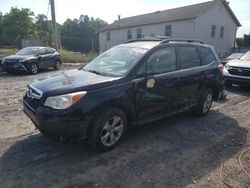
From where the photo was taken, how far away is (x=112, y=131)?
4137 mm

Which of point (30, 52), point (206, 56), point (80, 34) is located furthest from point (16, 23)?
point (206, 56)

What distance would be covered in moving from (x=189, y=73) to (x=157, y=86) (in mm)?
1108

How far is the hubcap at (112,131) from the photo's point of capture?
403cm

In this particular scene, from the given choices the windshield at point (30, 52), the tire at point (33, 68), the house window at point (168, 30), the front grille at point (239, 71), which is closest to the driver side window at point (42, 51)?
the windshield at point (30, 52)

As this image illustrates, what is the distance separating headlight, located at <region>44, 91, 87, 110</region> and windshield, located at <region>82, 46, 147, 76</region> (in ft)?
3.07

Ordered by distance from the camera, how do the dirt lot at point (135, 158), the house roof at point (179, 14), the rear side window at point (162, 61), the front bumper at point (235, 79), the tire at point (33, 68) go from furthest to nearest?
the house roof at point (179, 14) < the tire at point (33, 68) < the front bumper at point (235, 79) < the rear side window at point (162, 61) < the dirt lot at point (135, 158)

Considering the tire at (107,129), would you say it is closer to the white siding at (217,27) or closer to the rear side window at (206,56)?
the rear side window at (206,56)

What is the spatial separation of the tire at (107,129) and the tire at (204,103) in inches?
97.1

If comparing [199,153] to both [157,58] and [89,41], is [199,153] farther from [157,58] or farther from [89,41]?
[89,41]

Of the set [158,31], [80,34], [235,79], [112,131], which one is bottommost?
[112,131]

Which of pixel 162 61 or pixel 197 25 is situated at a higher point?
pixel 197 25

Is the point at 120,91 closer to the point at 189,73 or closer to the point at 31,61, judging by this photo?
the point at 189,73

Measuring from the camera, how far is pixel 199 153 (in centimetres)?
423

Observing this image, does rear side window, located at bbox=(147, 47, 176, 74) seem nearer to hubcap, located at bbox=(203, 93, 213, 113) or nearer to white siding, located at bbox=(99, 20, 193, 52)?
hubcap, located at bbox=(203, 93, 213, 113)
